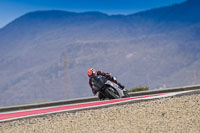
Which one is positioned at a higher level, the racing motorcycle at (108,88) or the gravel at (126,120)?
the racing motorcycle at (108,88)

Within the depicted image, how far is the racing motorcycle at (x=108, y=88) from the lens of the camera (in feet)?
31.1

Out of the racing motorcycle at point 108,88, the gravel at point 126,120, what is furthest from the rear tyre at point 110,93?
the gravel at point 126,120

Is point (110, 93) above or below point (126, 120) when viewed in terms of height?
above

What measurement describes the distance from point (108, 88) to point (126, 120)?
345 centimetres

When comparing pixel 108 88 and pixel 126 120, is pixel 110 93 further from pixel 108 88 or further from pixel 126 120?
pixel 126 120

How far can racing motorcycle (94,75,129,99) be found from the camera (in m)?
9.47

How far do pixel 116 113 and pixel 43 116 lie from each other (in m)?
A: 1.56

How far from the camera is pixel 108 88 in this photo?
31.6 ft

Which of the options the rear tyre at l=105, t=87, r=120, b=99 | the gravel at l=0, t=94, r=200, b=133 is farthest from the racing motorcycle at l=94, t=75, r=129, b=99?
the gravel at l=0, t=94, r=200, b=133

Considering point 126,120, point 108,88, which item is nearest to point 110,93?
point 108,88

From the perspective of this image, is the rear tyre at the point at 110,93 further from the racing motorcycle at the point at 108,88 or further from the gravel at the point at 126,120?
the gravel at the point at 126,120

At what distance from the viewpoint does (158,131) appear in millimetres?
5332

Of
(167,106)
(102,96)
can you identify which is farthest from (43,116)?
(102,96)

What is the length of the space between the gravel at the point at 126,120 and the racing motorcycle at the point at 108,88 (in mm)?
2012
